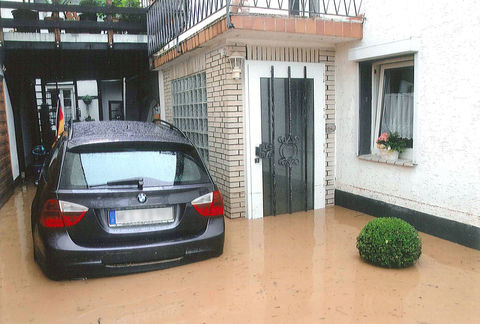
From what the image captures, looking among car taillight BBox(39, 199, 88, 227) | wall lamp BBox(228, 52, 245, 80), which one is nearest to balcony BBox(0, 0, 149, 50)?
wall lamp BBox(228, 52, 245, 80)

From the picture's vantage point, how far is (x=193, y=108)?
7.37m

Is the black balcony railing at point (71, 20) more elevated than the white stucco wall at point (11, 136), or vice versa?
the black balcony railing at point (71, 20)

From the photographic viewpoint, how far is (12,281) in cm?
404

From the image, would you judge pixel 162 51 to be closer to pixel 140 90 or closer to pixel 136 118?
pixel 140 90

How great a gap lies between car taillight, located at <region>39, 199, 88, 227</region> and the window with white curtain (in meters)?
4.27

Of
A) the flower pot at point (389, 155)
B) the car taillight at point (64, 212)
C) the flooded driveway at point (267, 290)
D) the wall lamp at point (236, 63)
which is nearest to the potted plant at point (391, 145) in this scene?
the flower pot at point (389, 155)

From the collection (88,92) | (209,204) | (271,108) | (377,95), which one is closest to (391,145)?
(377,95)

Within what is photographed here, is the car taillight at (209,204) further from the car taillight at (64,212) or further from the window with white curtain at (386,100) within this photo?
the window with white curtain at (386,100)

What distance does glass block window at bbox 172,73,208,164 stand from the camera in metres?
6.89

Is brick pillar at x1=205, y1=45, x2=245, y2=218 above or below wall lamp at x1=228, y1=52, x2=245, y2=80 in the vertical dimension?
below

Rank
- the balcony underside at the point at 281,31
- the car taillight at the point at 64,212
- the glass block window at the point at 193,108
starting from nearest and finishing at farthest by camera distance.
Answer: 1. the car taillight at the point at 64,212
2. the balcony underside at the point at 281,31
3. the glass block window at the point at 193,108

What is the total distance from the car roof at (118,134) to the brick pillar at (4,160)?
3769mm

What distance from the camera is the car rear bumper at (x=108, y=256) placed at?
3.66m

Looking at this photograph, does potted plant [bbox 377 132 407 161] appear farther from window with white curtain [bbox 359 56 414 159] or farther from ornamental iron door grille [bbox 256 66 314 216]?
ornamental iron door grille [bbox 256 66 314 216]
